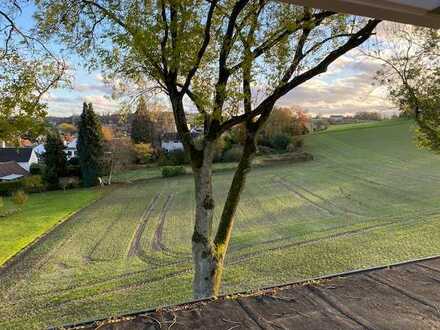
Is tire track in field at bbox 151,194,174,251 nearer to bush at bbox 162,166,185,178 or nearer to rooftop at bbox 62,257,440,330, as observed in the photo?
bush at bbox 162,166,185,178

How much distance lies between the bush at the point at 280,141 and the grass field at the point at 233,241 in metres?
9.05

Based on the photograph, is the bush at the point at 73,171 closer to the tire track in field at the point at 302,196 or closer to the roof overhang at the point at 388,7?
the tire track in field at the point at 302,196

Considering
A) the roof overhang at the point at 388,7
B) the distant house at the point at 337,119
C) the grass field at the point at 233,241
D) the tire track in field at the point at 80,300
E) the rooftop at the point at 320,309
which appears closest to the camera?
the roof overhang at the point at 388,7

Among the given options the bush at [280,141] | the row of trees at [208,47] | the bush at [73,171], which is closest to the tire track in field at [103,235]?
the row of trees at [208,47]

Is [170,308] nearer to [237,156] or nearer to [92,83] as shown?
[92,83]

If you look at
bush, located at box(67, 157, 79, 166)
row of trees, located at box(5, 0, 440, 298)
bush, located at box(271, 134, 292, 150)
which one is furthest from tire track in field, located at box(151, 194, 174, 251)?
bush, located at box(271, 134, 292, 150)

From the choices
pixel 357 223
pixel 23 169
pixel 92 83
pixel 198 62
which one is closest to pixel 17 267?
pixel 92 83

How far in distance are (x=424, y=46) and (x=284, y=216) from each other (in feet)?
38.6

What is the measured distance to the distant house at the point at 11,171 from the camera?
36.5 meters

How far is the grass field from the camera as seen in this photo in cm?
1048

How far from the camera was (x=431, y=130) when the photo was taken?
7.91m

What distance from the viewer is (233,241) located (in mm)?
14789

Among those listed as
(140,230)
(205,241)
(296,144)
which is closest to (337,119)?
(296,144)

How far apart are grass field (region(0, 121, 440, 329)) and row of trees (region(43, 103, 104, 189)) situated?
3713 mm
